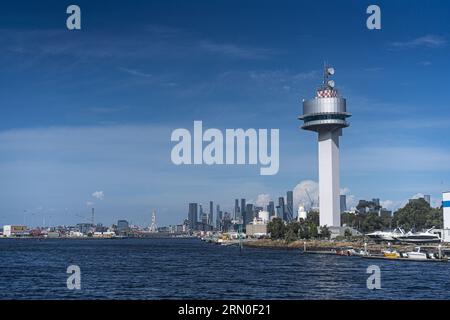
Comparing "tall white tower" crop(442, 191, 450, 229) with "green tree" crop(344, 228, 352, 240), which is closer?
"tall white tower" crop(442, 191, 450, 229)

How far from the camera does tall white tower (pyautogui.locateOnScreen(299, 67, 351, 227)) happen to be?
19338 centimetres

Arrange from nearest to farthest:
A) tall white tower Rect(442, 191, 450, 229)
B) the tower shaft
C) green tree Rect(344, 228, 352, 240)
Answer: tall white tower Rect(442, 191, 450, 229)
green tree Rect(344, 228, 352, 240)
the tower shaft

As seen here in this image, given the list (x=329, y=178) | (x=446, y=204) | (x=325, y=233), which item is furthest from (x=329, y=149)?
(x=446, y=204)

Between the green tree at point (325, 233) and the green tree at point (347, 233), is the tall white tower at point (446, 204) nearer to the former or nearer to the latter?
the green tree at point (347, 233)

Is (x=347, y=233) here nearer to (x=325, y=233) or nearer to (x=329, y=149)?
(x=325, y=233)

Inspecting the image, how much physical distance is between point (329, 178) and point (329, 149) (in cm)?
1022

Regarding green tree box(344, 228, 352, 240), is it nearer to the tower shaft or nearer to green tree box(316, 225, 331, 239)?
the tower shaft

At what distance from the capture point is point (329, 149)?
196000 millimetres

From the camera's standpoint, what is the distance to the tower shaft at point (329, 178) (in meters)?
193

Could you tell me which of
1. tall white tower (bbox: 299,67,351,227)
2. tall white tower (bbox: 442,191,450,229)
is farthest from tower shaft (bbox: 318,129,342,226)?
tall white tower (bbox: 442,191,450,229)

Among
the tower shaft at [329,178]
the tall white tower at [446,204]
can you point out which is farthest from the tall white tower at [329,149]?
the tall white tower at [446,204]
